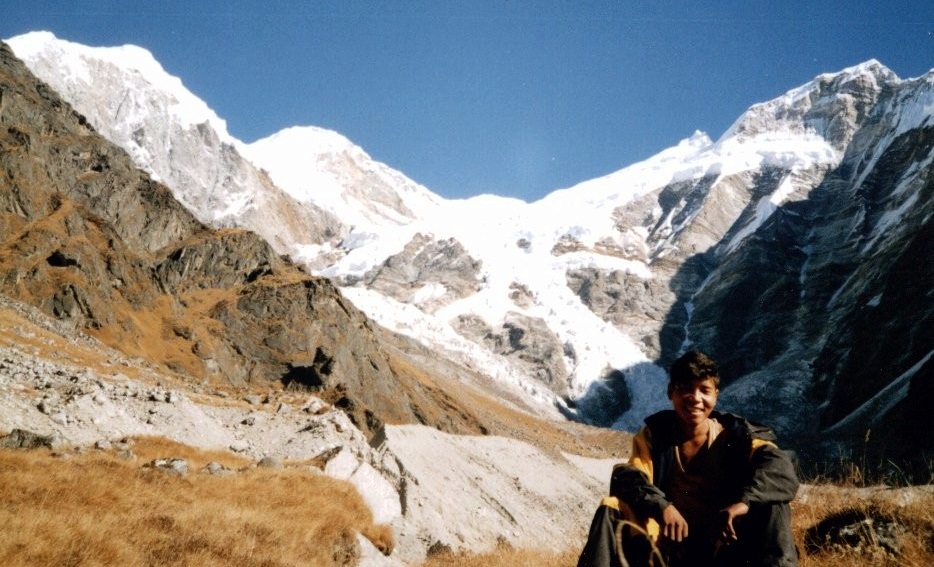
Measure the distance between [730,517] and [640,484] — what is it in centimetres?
71

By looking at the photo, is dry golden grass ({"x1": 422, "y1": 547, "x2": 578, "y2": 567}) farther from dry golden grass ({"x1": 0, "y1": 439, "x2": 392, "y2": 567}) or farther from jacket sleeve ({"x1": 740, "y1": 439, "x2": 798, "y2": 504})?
jacket sleeve ({"x1": 740, "y1": 439, "x2": 798, "y2": 504})

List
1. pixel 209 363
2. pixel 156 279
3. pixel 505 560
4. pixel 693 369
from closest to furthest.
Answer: pixel 693 369 → pixel 505 560 → pixel 209 363 → pixel 156 279

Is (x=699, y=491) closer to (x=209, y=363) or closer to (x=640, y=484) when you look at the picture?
(x=640, y=484)

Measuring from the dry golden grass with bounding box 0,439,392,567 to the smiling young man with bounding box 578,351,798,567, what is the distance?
18.8 ft

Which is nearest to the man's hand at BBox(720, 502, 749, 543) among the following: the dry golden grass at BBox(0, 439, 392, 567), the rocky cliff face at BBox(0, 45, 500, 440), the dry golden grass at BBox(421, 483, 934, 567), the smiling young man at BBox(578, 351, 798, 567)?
the smiling young man at BBox(578, 351, 798, 567)

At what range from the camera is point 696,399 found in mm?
4918

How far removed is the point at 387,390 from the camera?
76.9m

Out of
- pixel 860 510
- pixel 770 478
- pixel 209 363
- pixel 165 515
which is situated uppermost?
pixel 770 478

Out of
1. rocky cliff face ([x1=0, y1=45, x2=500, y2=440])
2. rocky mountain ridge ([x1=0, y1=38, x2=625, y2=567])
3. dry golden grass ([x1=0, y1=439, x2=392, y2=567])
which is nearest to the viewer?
dry golden grass ([x1=0, y1=439, x2=392, y2=567])

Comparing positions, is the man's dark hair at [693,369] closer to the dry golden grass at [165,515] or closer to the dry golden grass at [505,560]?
the dry golden grass at [505,560]

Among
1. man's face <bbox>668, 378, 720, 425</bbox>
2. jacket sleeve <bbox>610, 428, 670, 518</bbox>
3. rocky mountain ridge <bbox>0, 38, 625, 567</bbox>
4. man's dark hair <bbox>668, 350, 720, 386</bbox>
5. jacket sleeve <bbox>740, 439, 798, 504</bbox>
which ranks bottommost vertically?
rocky mountain ridge <bbox>0, 38, 625, 567</bbox>

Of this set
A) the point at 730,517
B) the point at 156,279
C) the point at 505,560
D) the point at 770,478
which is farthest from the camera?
the point at 156,279

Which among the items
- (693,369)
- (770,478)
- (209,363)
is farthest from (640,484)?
(209,363)

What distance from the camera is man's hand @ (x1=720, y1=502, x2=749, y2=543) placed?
4324 mm
